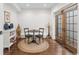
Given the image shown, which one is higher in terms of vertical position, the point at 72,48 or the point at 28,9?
the point at 28,9

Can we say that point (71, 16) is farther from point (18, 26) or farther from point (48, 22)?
point (18, 26)

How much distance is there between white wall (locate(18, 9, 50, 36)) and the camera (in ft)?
21.7

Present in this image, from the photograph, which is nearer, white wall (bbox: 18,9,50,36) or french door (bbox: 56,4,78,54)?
french door (bbox: 56,4,78,54)

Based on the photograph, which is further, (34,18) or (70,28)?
(34,18)

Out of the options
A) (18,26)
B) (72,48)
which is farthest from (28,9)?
(72,48)

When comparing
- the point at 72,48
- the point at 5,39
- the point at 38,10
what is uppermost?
the point at 38,10

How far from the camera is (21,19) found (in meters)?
6.70

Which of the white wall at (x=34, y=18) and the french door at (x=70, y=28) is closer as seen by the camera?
the french door at (x=70, y=28)

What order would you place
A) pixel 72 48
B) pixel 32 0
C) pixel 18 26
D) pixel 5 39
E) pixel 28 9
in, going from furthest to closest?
pixel 28 9
pixel 18 26
pixel 5 39
pixel 72 48
pixel 32 0

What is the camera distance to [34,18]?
6.68 m

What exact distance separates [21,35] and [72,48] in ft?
12.7

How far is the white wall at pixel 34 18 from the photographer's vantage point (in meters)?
6.61

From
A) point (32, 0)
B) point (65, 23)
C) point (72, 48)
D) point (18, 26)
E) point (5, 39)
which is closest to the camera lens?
point (32, 0)

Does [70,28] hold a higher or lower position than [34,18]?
lower
